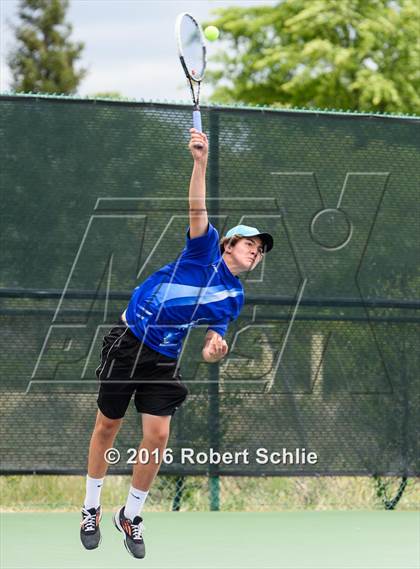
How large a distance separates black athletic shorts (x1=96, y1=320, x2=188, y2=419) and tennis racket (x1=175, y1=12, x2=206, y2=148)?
99 centimetres

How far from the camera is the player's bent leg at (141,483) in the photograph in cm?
495

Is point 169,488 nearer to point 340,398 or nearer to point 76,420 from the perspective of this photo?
point 76,420

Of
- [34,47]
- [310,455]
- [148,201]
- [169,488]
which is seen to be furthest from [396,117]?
[34,47]

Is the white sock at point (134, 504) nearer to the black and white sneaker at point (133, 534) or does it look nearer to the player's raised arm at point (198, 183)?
the black and white sneaker at point (133, 534)

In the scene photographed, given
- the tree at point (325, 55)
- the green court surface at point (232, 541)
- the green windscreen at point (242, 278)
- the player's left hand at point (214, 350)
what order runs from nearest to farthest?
the player's left hand at point (214, 350) → the green court surface at point (232, 541) → the green windscreen at point (242, 278) → the tree at point (325, 55)

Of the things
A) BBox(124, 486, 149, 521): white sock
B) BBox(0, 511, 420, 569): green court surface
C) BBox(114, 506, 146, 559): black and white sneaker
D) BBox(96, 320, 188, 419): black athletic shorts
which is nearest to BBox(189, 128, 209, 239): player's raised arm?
BBox(96, 320, 188, 419): black athletic shorts

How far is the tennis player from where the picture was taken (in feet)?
16.2

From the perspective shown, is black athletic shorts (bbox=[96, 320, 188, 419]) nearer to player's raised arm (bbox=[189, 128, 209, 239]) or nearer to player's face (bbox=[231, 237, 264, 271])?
player's face (bbox=[231, 237, 264, 271])

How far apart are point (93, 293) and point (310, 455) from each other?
161 cm

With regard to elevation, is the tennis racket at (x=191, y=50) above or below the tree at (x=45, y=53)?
above

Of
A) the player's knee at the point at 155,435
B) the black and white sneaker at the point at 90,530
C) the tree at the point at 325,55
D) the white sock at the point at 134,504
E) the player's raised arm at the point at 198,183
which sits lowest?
the tree at the point at 325,55

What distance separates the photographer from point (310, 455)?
6.93m

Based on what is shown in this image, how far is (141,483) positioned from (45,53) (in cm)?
3245

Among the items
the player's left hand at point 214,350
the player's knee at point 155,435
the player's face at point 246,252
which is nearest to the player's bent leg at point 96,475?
the player's knee at point 155,435
